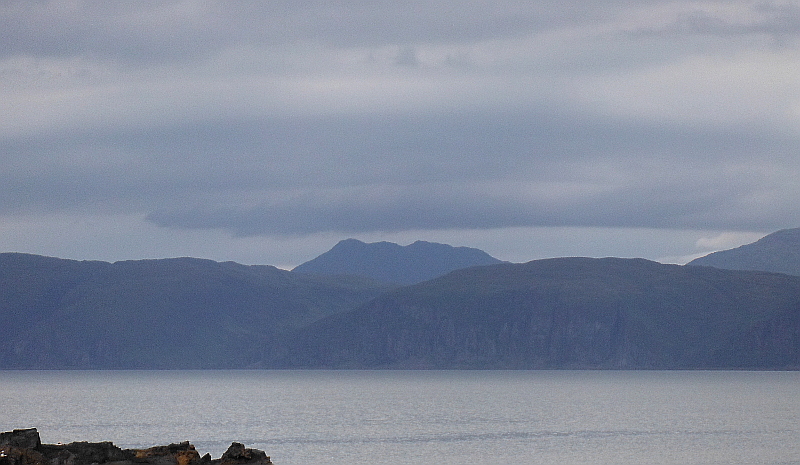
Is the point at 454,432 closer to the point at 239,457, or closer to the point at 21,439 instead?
the point at 21,439

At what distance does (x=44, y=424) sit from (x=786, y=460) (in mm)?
97284

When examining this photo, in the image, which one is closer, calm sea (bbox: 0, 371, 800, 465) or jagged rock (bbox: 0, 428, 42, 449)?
jagged rock (bbox: 0, 428, 42, 449)

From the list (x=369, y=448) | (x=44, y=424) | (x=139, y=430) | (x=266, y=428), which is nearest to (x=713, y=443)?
(x=369, y=448)

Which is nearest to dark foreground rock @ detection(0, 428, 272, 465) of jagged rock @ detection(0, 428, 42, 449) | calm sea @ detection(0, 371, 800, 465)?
jagged rock @ detection(0, 428, 42, 449)

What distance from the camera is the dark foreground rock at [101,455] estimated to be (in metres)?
49.6

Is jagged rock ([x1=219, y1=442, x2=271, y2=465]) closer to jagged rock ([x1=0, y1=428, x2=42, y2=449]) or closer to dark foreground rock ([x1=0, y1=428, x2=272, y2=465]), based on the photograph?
dark foreground rock ([x1=0, y1=428, x2=272, y2=465])

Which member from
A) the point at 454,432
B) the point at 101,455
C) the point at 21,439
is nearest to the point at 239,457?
the point at 101,455

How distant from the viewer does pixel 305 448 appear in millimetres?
117750

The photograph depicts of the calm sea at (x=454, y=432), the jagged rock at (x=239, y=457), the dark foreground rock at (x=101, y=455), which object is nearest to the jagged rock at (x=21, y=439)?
the dark foreground rock at (x=101, y=455)

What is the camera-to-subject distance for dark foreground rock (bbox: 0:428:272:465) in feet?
163

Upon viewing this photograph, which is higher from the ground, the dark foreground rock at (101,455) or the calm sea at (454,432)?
the dark foreground rock at (101,455)

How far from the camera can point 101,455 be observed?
2108 inches

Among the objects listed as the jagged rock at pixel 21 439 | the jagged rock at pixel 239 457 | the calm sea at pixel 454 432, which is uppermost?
the jagged rock at pixel 21 439

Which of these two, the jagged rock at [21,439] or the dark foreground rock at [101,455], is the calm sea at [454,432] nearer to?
the dark foreground rock at [101,455]
